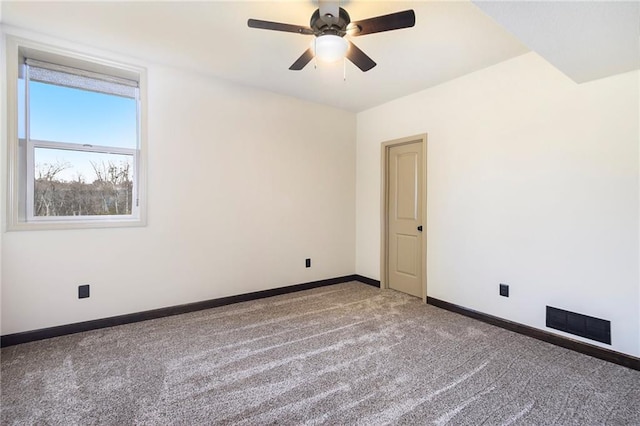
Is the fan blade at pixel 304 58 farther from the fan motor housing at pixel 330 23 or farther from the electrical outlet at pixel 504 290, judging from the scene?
the electrical outlet at pixel 504 290

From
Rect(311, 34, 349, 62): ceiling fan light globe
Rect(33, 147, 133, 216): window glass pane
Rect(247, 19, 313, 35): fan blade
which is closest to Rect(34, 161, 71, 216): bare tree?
Rect(33, 147, 133, 216): window glass pane

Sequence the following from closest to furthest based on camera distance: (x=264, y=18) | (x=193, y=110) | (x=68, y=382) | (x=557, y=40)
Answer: (x=557, y=40), (x=68, y=382), (x=264, y=18), (x=193, y=110)

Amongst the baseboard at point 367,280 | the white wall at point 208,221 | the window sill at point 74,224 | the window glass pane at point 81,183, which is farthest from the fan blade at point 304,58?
the baseboard at point 367,280

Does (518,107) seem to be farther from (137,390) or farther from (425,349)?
(137,390)

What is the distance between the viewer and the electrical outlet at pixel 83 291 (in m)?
2.76

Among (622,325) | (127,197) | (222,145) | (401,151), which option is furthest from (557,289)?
(127,197)

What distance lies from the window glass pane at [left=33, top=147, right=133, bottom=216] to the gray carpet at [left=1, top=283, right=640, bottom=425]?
116 cm

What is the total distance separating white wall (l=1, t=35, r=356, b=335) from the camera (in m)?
2.67

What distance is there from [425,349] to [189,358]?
1888mm

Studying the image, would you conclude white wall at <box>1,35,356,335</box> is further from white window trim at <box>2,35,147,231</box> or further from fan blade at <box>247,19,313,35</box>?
fan blade at <box>247,19,313,35</box>

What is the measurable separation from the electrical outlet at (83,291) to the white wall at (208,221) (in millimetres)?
47

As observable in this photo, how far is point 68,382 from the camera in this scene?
200 centimetres

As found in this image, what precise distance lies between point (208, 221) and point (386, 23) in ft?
8.57

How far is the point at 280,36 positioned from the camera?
2512 mm
